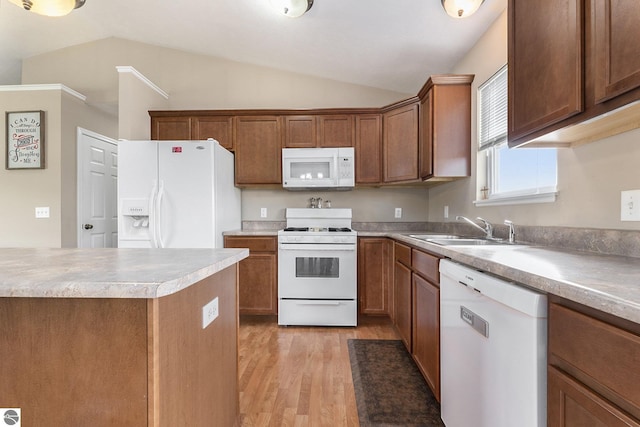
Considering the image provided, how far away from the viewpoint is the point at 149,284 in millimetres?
690

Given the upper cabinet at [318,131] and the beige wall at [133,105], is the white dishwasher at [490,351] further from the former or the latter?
the beige wall at [133,105]

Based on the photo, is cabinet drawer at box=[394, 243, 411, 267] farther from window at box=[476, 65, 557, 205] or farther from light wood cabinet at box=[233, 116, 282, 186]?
light wood cabinet at box=[233, 116, 282, 186]

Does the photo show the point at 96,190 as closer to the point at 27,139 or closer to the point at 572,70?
the point at 27,139

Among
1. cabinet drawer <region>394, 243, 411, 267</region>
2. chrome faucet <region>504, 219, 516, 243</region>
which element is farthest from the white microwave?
chrome faucet <region>504, 219, 516, 243</region>

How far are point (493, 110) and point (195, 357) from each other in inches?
95.2

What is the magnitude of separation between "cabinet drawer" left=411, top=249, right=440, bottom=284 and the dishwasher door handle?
1.31 feet

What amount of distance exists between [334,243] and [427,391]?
142 centimetres

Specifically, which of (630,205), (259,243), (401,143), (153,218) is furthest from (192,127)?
(630,205)

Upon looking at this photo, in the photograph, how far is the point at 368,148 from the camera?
3207 mm

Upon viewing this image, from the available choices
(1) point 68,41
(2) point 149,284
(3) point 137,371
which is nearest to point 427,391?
(3) point 137,371

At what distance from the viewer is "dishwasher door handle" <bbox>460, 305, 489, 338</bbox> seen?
1.06 metres

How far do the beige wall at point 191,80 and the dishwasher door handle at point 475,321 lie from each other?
112 inches

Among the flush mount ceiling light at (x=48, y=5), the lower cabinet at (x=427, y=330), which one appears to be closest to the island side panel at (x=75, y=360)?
the lower cabinet at (x=427, y=330)

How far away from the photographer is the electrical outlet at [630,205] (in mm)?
1111
